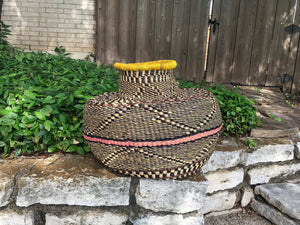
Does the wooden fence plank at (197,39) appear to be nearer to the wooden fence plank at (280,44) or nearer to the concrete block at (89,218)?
the wooden fence plank at (280,44)

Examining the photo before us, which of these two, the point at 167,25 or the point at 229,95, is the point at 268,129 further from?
the point at 167,25

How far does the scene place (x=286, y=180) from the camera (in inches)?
105

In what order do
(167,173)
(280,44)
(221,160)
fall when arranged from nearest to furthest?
(167,173) → (221,160) → (280,44)

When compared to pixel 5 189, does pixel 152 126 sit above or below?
above

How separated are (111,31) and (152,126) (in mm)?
3457

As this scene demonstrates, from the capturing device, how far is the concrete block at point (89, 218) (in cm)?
173

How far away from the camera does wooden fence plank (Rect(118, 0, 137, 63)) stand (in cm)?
450

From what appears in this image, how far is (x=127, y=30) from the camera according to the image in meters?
4.59

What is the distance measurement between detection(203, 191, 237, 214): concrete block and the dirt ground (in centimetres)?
5

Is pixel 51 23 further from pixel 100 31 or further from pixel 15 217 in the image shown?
pixel 15 217

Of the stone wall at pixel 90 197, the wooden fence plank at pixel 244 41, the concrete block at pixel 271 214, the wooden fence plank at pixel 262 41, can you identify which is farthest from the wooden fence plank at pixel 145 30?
the stone wall at pixel 90 197

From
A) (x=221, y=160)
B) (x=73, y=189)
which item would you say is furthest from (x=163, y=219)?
(x=221, y=160)

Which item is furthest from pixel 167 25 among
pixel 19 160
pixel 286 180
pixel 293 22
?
pixel 19 160

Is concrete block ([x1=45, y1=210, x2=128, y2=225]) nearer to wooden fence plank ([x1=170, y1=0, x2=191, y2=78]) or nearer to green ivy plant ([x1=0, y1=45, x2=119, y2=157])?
green ivy plant ([x1=0, y1=45, x2=119, y2=157])
